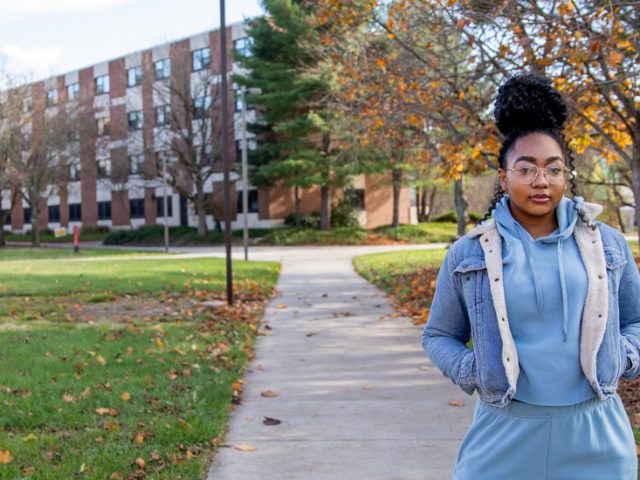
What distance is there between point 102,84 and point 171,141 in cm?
1388

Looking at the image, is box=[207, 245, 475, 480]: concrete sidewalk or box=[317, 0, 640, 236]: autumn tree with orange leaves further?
box=[317, 0, 640, 236]: autumn tree with orange leaves

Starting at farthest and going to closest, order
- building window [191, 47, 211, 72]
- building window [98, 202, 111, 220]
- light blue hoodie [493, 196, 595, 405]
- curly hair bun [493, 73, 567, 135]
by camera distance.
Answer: building window [98, 202, 111, 220] → building window [191, 47, 211, 72] → curly hair bun [493, 73, 567, 135] → light blue hoodie [493, 196, 595, 405]

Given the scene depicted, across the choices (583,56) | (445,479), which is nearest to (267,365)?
(445,479)

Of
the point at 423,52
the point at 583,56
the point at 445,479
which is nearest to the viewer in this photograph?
the point at 445,479

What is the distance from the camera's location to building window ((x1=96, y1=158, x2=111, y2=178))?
172 ft

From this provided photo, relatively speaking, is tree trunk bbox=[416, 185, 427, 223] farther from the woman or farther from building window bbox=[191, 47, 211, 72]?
the woman

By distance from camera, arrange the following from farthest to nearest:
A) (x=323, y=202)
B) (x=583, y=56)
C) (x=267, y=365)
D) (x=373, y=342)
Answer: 1. (x=323, y=202)
2. (x=373, y=342)
3. (x=267, y=365)
4. (x=583, y=56)

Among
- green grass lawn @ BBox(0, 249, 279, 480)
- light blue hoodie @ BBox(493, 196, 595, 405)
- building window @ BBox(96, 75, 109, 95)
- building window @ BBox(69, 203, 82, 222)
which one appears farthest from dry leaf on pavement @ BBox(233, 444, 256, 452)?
building window @ BBox(69, 203, 82, 222)

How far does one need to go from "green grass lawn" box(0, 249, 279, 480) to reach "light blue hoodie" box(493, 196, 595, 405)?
115 inches

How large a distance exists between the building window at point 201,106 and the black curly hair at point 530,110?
4141 centimetres

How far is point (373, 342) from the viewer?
30.7ft

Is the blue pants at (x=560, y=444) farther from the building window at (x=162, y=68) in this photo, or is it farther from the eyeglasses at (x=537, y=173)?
the building window at (x=162, y=68)

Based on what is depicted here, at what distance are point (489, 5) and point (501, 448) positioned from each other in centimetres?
859

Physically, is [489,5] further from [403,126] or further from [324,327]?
[324,327]
